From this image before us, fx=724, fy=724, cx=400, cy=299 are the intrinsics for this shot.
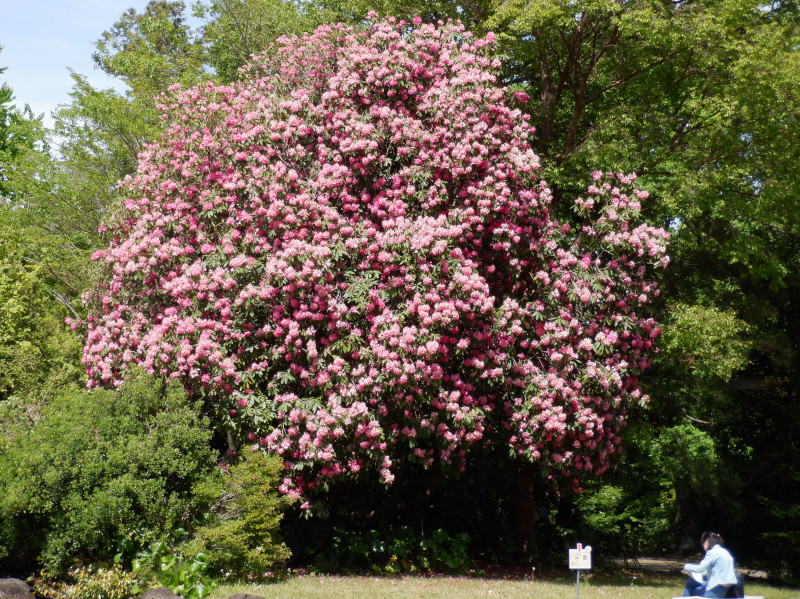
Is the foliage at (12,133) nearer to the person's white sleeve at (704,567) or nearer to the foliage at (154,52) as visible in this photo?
the foliage at (154,52)

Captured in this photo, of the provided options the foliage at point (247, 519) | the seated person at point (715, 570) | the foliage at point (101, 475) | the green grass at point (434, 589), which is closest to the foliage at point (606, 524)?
the green grass at point (434, 589)

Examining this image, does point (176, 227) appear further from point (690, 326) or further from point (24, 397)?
point (690, 326)

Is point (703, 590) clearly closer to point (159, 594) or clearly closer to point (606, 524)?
point (159, 594)

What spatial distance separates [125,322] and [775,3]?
15807mm

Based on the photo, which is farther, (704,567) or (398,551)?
(398,551)

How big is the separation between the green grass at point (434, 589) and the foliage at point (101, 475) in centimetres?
141

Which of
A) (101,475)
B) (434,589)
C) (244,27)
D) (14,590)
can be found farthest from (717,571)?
(244,27)

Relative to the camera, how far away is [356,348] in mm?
9797

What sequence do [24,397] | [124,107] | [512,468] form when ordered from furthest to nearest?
1. [124,107]
2. [24,397]
3. [512,468]

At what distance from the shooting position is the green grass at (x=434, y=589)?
29.6 ft

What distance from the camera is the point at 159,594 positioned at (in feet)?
Result: 25.0

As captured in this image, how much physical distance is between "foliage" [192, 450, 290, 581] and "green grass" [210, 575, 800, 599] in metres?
0.36

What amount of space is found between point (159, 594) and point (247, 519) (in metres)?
1.82

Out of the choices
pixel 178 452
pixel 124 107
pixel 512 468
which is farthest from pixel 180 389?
pixel 124 107
